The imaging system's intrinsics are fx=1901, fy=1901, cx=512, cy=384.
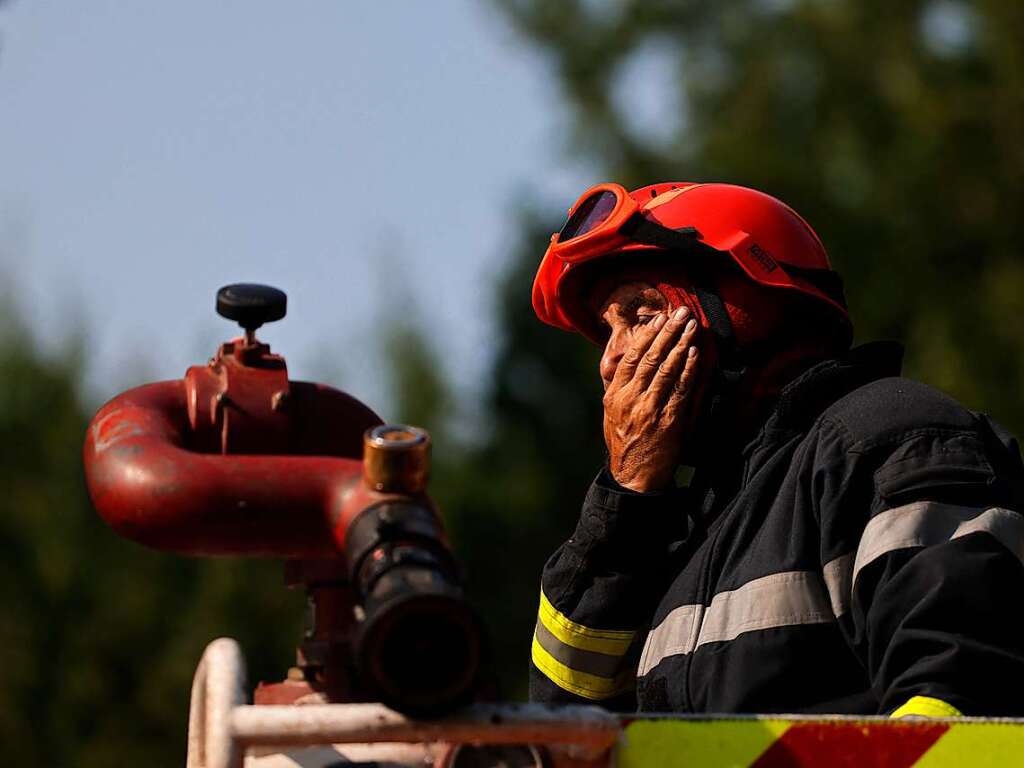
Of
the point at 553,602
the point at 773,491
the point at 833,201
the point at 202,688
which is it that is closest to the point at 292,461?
the point at 202,688

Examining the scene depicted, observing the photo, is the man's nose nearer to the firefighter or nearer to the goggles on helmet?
the firefighter

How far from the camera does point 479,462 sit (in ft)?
90.1

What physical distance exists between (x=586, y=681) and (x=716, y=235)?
105cm

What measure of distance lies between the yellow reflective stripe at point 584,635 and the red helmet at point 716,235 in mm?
842

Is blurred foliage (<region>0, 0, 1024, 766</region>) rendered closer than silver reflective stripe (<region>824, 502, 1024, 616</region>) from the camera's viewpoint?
No

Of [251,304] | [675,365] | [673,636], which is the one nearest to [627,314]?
[675,365]

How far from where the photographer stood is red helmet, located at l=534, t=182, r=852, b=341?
4.29m

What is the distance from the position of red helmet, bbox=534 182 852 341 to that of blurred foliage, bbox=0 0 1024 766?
55.0ft

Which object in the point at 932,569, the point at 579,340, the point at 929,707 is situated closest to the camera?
the point at 929,707

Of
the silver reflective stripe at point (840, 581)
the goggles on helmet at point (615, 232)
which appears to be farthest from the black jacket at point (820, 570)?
the goggles on helmet at point (615, 232)

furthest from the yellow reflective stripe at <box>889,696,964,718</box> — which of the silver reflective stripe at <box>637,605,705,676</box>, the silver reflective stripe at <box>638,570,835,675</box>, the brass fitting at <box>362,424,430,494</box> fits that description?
the brass fitting at <box>362,424,430,494</box>

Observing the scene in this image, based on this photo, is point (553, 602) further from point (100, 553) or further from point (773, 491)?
point (100, 553)

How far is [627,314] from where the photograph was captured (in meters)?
4.38

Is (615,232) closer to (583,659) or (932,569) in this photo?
(583,659)
